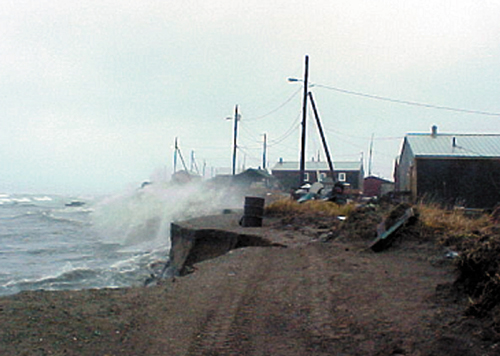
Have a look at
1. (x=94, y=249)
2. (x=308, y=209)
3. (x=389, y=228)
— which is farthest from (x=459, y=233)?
(x=94, y=249)

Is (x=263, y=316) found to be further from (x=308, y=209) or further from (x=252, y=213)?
(x=308, y=209)

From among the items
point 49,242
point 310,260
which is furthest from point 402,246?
point 49,242

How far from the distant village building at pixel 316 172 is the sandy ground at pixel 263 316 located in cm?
5463

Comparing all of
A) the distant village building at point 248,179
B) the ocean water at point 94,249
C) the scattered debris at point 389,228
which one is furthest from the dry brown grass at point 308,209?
the distant village building at point 248,179

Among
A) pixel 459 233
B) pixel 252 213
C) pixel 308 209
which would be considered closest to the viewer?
pixel 459 233

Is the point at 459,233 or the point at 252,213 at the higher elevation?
the point at 459,233

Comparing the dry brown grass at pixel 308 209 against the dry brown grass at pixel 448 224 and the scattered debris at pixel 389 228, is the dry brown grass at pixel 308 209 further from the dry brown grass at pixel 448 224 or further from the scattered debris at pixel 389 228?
the scattered debris at pixel 389 228

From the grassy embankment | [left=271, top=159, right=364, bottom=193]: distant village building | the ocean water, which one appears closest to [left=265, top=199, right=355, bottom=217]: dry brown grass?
the grassy embankment

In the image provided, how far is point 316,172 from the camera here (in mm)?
62844

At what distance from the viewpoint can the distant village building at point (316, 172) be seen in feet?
211

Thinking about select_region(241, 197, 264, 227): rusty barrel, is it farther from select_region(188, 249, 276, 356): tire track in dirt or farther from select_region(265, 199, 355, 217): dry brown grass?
select_region(188, 249, 276, 356): tire track in dirt

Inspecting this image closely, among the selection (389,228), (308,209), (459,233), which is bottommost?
(308,209)

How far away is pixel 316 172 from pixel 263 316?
189ft

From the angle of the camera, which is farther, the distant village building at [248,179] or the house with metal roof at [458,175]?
the distant village building at [248,179]
